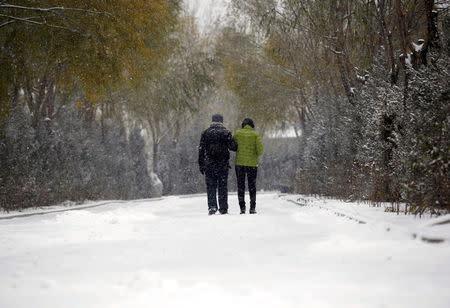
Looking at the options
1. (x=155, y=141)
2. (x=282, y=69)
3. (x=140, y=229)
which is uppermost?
(x=282, y=69)

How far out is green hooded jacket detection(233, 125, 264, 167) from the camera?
13688 millimetres

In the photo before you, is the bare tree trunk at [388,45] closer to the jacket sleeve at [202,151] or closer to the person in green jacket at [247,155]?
the person in green jacket at [247,155]

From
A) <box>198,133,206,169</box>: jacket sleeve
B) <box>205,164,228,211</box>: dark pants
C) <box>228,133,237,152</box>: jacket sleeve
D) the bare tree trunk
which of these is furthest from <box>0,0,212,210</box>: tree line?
the bare tree trunk

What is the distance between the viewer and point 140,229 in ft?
34.7

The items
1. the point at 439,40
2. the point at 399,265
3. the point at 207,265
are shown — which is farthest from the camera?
the point at 439,40

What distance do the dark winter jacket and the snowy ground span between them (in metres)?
3.55

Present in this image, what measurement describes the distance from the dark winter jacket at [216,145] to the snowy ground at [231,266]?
11.7 feet

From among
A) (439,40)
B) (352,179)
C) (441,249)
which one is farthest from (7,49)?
(441,249)

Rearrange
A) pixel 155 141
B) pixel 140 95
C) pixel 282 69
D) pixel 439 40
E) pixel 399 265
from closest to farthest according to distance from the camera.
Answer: pixel 399 265 < pixel 439 40 < pixel 140 95 < pixel 282 69 < pixel 155 141

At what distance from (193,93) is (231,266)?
25.3 m

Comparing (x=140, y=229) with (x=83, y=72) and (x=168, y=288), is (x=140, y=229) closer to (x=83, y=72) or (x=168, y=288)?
(x=168, y=288)

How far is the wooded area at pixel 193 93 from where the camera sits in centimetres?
1112

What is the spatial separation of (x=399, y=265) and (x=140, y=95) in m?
21.3

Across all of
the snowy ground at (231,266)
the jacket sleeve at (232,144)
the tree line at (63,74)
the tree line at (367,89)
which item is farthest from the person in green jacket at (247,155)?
the tree line at (63,74)
